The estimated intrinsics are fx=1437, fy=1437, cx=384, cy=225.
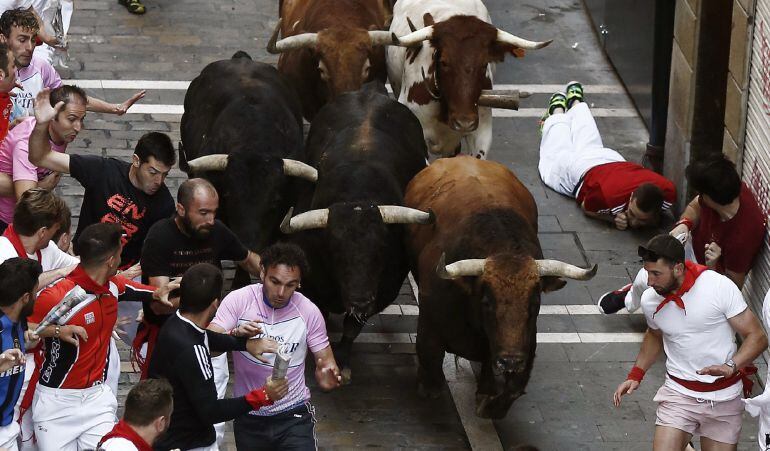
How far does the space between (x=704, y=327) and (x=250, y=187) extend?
3.82 m

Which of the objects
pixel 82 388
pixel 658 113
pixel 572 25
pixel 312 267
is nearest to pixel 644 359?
pixel 312 267

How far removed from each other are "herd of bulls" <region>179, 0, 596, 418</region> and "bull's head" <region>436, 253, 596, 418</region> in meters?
0.01

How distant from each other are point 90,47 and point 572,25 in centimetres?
606

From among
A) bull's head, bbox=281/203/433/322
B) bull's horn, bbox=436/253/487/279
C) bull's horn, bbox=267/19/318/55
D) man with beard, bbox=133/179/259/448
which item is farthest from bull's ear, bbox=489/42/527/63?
man with beard, bbox=133/179/259/448

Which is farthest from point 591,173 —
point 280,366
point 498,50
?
point 280,366

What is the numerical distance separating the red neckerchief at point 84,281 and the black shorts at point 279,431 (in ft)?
3.63

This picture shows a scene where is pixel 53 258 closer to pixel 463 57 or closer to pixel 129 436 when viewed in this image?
pixel 129 436

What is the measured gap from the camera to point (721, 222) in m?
10.8

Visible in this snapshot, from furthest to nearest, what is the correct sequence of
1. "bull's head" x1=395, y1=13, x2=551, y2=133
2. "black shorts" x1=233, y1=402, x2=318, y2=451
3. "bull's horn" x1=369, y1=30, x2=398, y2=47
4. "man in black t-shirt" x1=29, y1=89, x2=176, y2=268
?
"bull's horn" x1=369, y1=30, x2=398, y2=47, "bull's head" x1=395, y1=13, x2=551, y2=133, "man in black t-shirt" x1=29, y1=89, x2=176, y2=268, "black shorts" x1=233, y1=402, x2=318, y2=451

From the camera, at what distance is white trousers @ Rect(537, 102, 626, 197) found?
14250 millimetres

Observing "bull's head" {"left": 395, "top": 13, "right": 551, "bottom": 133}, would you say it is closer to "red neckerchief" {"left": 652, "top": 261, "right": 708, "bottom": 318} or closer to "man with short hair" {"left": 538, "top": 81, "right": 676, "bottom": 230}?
"man with short hair" {"left": 538, "top": 81, "right": 676, "bottom": 230}

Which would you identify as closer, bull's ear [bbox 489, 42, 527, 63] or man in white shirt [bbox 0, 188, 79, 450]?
man in white shirt [bbox 0, 188, 79, 450]

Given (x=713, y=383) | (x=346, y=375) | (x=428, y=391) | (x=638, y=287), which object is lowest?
(x=428, y=391)

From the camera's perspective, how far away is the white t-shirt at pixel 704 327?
873 cm
